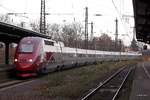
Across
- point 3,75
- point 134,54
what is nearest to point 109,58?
point 134,54

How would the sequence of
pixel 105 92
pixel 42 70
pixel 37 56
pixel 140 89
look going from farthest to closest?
pixel 42 70 < pixel 37 56 < pixel 140 89 < pixel 105 92

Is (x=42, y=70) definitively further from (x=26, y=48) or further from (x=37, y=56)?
(x=26, y=48)

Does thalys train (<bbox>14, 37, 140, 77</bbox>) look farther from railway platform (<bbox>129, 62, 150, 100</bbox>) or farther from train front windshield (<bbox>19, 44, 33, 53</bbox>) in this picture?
railway platform (<bbox>129, 62, 150, 100</bbox>)

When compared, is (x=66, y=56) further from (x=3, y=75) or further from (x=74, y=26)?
(x=74, y=26)

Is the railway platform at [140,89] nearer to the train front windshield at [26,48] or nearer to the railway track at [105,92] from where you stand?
the railway track at [105,92]

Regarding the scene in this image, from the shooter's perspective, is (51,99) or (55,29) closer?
(51,99)

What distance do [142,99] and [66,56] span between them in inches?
1030

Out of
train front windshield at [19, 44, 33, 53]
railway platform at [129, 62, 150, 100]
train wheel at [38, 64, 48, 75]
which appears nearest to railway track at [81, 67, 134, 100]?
railway platform at [129, 62, 150, 100]

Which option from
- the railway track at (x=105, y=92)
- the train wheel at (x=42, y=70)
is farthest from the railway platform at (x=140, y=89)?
the train wheel at (x=42, y=70)

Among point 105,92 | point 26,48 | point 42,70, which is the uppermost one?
point 26,48

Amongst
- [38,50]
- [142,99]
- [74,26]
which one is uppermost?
[74,26]

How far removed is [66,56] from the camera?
4344cm

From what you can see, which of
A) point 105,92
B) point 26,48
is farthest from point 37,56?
point 105,92

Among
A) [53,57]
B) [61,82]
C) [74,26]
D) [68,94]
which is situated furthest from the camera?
[74,26]
